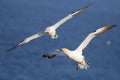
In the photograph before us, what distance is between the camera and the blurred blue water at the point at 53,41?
1071 inches

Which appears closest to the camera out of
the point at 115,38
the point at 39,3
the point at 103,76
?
the point at 103,76

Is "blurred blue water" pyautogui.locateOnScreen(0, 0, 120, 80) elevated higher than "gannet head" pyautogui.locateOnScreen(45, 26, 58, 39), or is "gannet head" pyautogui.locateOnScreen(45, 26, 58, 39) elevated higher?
"blurred blue water" pyautogui.locateOnScreen(0, 0, 120, 80)

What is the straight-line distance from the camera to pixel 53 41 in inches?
1286

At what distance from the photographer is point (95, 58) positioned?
29.9 metres

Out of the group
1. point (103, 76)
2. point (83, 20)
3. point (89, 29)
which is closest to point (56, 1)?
point (83, 20)

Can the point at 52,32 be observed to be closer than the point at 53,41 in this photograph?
Yes

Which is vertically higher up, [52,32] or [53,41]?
[53,41]

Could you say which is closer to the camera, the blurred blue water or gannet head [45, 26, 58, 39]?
gannet head [45, 26, 58, 39]

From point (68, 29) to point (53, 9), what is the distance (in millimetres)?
4118

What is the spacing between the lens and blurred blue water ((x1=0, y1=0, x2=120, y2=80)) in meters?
27.2

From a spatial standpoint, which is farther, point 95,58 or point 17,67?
point 95,58

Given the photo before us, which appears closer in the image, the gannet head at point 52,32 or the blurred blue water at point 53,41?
the gannet head at point 52,32

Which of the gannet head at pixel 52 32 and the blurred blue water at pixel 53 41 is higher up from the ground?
the blurred blue water at pixel 53 41

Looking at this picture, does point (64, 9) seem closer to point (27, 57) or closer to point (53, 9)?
point (53, 9)
